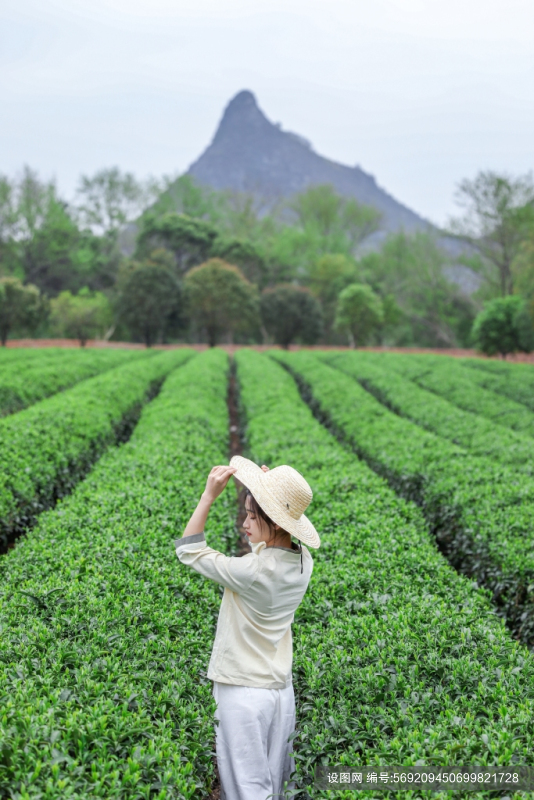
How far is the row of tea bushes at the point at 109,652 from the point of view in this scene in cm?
201

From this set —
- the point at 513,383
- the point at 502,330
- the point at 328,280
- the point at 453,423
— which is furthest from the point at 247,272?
the point at 453,423

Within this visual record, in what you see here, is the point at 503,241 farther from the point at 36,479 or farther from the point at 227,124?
the point at 227,124

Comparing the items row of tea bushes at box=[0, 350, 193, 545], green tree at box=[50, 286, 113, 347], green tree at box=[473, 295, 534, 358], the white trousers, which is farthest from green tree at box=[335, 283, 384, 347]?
the white trousers

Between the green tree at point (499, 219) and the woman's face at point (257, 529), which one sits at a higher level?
the green tree at point (499, 219)

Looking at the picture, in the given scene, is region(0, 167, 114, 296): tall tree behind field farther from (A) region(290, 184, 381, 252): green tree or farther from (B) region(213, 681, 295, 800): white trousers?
(B) region(213, 681, 295, 800): white trousers

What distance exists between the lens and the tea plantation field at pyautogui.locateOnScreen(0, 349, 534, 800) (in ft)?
7.14

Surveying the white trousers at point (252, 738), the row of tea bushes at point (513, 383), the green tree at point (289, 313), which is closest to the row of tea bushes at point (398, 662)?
the white trousers at point (252, 738)

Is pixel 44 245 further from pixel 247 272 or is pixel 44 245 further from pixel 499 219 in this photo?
pixel 499 219

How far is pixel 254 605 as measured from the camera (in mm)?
2371

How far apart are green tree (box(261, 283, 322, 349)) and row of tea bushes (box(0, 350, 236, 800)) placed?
1312 inches

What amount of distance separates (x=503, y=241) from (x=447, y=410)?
33.6 metres

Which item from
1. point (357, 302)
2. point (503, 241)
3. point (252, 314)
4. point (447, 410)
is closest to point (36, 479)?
point (447, 410)

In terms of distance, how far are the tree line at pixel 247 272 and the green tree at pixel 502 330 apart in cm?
7

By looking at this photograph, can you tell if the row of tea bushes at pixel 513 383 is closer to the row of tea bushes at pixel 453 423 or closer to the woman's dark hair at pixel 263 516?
the row of tea bushes at pixel 453 423
